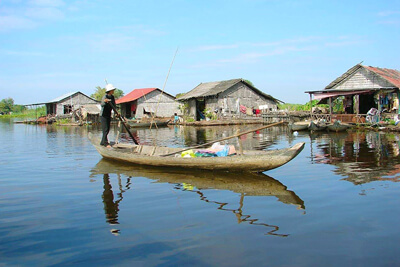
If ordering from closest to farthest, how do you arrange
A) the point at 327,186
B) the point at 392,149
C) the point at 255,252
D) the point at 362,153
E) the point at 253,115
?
the point at 255,252
the point at 327,186
the point at 362,153
the point at 392,149
the point at 253,115

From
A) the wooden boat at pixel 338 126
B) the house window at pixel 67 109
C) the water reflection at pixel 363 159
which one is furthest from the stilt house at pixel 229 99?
the water reflection at pixel 363 159

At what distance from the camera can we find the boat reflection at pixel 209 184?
4.77 metres

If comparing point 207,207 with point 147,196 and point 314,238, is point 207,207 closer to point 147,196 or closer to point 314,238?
point 147,196

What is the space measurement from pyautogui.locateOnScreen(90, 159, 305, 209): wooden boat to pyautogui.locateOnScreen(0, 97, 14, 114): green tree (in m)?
74.6

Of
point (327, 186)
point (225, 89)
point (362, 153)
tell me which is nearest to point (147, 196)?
point (327, 186)

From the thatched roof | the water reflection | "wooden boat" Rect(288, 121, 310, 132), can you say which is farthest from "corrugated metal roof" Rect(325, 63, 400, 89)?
the thatched roof

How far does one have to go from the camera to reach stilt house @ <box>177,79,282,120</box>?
27.1 m

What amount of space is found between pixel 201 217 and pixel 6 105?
8313cm

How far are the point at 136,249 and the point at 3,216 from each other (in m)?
2.24

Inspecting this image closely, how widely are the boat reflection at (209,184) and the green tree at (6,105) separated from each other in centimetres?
Result: 7472

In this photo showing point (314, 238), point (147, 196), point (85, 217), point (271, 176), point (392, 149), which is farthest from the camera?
point (392, 149)

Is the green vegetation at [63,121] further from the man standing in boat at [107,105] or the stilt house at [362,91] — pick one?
the man standing in boat at [107,105]

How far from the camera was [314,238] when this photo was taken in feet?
12.2

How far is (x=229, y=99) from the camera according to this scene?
89.6 ft
